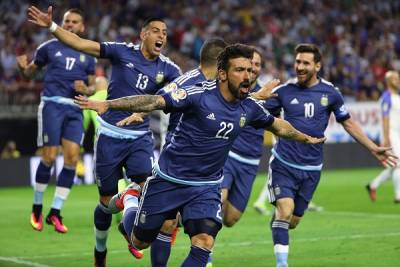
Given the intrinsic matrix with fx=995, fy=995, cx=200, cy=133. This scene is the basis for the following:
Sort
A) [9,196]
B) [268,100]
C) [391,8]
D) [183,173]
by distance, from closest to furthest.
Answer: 1. [183,173]
2. [268,100]
3. [9,196]
4. [391,8]

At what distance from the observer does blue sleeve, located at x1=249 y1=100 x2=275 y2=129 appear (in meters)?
8.80

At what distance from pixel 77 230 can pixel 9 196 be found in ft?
21.7

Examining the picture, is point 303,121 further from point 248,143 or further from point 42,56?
point 42,56

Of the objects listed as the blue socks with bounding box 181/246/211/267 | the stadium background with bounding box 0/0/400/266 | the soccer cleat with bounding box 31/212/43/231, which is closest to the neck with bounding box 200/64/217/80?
the blue socks with bounding box 181/246/211/267

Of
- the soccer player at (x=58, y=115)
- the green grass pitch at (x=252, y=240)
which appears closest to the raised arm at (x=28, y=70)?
the soccer player at (x=58, y=115)

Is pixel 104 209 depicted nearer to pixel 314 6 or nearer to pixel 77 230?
pixel 77 230

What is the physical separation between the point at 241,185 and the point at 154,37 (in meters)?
2.41

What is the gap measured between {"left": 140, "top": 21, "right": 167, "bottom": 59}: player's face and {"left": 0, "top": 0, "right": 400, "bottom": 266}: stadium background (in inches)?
106

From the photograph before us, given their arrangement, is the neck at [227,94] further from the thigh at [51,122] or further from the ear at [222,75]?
the thigh at [51,122]

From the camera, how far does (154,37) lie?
435 inches

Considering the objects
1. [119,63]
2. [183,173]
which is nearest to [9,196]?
[119,63]

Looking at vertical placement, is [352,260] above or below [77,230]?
above

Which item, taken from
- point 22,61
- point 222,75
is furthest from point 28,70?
point 222,75

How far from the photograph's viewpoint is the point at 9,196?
20875 mm
